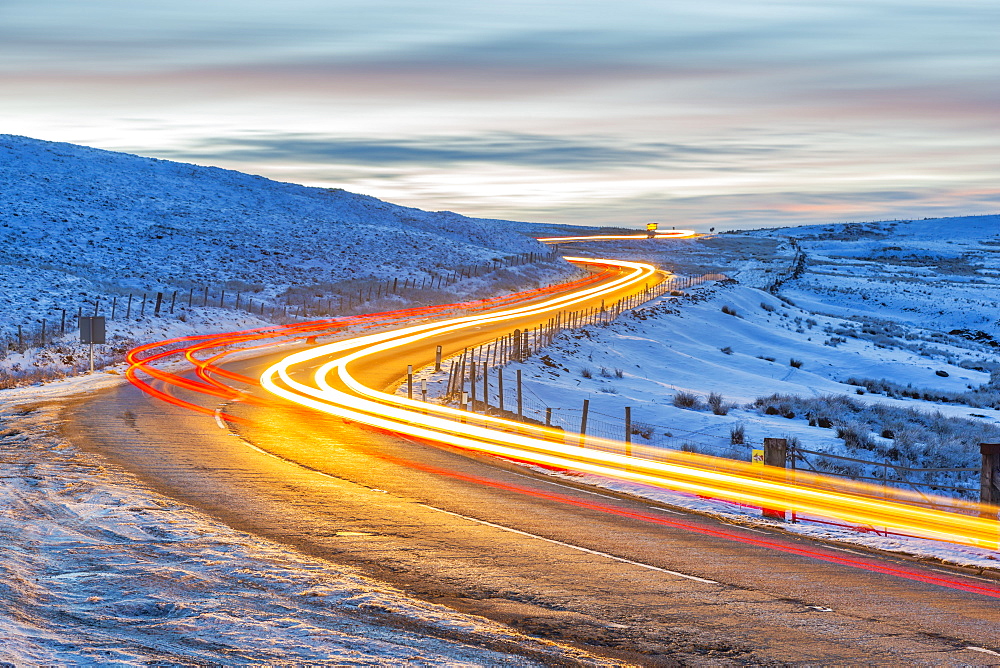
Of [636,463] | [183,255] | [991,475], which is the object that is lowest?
[636,463]

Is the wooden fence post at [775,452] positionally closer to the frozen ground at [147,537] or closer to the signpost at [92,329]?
the frozen ground at [147,537]

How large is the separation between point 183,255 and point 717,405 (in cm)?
5324

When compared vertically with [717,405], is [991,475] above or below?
above

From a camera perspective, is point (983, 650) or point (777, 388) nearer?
point (983, 650)

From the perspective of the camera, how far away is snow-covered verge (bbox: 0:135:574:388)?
147 ft

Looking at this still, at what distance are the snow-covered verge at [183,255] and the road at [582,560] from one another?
18115 millimetres

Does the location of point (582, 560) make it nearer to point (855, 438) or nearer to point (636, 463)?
point (636, 463)

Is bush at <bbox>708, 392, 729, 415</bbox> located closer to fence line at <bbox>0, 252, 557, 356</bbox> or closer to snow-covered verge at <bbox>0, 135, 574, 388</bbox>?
snow-covered verge at <bbox>0, 135, 574, 388</bbox>

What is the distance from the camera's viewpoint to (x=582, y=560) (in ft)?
37.8

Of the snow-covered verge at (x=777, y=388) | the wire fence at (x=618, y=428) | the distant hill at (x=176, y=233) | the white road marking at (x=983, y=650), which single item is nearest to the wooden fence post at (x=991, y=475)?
the snow-covered verge at (x=777, y=388)

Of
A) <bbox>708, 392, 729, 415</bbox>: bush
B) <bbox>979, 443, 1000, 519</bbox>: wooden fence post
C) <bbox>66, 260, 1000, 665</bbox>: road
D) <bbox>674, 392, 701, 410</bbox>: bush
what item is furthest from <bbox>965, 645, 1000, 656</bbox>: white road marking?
<bbox>674, 392, 701, 410</bbox>: bush

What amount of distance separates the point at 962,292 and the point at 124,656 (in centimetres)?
10706

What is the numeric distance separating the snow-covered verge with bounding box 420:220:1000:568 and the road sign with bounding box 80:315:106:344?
37.6 ft

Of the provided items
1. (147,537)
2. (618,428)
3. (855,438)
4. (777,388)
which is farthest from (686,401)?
(147,537)
